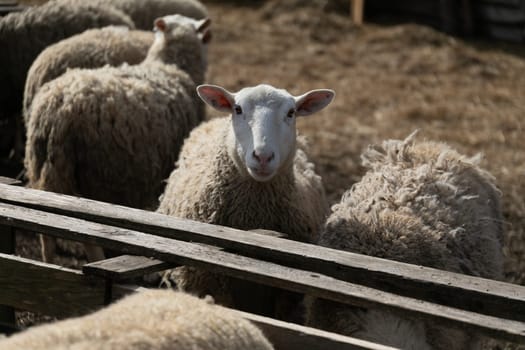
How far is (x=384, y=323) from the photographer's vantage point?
3.44 metres

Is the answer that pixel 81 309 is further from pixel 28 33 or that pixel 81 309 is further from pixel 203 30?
pixel 28 33

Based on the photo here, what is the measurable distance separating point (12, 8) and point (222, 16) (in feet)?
20.4

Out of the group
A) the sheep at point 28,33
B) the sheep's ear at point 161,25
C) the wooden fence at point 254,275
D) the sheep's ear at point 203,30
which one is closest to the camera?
the wooden fence at point 254,275

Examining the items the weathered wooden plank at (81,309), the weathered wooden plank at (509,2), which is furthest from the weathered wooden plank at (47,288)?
the weathered wooden plank at (509,2)

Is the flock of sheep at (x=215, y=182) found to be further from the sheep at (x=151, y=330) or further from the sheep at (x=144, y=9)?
the sheep at (x=144, y=9)

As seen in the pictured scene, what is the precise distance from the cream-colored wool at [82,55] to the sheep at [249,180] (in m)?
2.23

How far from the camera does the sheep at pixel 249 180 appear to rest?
427cm

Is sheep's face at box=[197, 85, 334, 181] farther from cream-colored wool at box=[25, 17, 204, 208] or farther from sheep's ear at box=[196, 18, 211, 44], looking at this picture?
sheep's ear at box=[196, 18, 211, 44]

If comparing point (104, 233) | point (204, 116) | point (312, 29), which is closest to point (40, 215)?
point (104, 233)

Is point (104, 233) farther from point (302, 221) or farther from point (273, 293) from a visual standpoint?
point (302, 221)

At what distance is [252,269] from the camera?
3.24 meters

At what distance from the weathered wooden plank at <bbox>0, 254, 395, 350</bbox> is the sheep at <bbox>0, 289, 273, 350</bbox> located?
1.01 feet

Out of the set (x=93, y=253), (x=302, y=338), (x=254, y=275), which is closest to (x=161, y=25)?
(x=93, y=253)

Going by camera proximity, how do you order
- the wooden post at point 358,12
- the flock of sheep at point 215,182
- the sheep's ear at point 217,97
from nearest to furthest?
the flock of sheep at point 215,182, the sheep's ear at point 217,97, the wooden post at point 358,12
